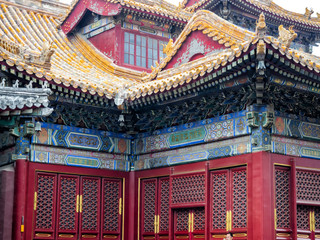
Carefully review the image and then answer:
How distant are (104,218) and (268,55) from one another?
5.78 metres

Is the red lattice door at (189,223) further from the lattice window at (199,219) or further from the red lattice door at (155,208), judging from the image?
the red lattice door at (155,208)

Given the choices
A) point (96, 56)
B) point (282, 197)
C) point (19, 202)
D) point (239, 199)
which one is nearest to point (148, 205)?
point (239, 199)

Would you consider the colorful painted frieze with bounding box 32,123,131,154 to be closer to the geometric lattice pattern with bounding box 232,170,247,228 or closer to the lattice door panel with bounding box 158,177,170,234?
the lattice door panel with bounding box 158,177,170,234

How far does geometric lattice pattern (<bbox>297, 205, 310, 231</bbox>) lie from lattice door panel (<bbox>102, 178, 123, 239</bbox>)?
14.0ft

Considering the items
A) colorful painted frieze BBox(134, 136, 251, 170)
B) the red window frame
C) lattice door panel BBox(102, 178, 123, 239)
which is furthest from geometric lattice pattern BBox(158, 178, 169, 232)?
the red window frame

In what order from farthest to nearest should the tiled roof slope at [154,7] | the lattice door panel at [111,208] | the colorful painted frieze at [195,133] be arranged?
the tiled roof slope at [154,7] < the lattice door panel at [111,208] < the colorful painted frieze at [195,133]

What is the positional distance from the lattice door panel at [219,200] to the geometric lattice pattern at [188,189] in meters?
0.31

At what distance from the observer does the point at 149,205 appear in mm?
14805

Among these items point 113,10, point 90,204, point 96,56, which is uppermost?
point 113,10

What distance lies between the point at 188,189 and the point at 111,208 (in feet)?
6.73

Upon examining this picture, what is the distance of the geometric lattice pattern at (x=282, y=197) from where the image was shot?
40.6 ft

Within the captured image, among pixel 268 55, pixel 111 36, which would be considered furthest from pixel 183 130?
pixel 111 36

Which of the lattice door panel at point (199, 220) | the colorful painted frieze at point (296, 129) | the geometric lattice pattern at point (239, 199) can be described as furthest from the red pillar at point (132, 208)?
the colorful painted frieze at point (296, 129)

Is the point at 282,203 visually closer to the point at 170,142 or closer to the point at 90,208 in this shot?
the point at 170,142
